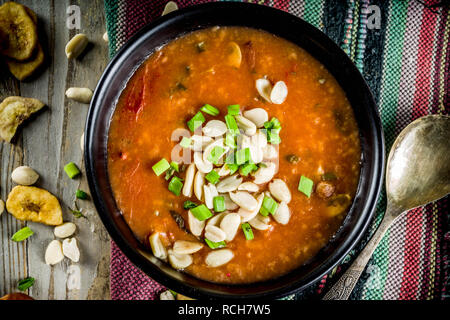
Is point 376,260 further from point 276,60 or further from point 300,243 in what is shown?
point 276,60

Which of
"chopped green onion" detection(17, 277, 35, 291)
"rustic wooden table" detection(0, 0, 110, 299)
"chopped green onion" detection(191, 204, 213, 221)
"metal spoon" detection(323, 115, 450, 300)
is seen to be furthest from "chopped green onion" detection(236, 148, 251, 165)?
"chopped green onion" detection(17, 277, 35, 291)

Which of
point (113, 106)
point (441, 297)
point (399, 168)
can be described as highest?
point (113, 106)

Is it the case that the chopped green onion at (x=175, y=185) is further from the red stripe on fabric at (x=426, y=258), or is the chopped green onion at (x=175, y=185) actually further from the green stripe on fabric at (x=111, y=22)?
the red stripe on fabric at (x=426, y=258)

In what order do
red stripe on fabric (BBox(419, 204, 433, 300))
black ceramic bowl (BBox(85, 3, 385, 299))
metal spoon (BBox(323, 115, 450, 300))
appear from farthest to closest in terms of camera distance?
red stripe on fabric (BBox(419, 204, 433, 300)), metal spoon (BBox(323, 115, 450, 300)), black ceramic bowl (BBox(85, 3, 385, 299))

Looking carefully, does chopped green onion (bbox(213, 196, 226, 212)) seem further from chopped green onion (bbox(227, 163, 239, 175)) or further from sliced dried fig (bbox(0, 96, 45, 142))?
sliced dried fig (bbox(0, 96, 45, 142))

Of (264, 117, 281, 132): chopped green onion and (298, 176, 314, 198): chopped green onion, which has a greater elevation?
(264, 117, 281, 132): chopped green onion

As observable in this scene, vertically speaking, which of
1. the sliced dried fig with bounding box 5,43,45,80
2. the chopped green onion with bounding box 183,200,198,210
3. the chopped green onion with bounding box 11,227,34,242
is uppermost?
the sliced dried fig with bounding box 5,43,45,80

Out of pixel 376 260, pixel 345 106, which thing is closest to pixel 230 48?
pixel 345 106
